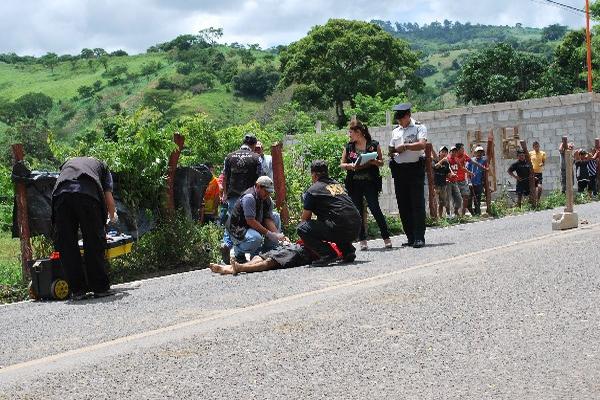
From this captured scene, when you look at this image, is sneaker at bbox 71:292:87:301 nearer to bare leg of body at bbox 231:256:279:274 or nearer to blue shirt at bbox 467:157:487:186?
bare leg of body at bbox 231:256:279:274

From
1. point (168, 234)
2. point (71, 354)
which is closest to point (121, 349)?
point (71, 354)

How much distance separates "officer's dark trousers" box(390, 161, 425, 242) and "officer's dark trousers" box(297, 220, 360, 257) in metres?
1.71

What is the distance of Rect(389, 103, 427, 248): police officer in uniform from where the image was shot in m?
12.2

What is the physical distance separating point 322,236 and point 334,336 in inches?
175

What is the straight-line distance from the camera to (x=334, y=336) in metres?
6.32

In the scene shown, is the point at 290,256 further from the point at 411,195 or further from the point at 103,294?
the point at 411,195

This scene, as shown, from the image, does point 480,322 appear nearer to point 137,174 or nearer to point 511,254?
point 511,254

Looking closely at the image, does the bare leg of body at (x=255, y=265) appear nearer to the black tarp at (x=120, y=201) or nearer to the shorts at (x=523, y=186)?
the black tarp at (x=120, y=201)

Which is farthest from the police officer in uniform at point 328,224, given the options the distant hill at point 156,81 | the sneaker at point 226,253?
the distant hill at point 156,81

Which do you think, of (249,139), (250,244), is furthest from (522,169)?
(250,244)

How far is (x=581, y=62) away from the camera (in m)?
68.2

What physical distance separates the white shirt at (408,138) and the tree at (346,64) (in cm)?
5926

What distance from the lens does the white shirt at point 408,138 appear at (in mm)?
12289

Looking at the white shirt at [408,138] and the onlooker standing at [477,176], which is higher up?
the white shirt at [408,138]
